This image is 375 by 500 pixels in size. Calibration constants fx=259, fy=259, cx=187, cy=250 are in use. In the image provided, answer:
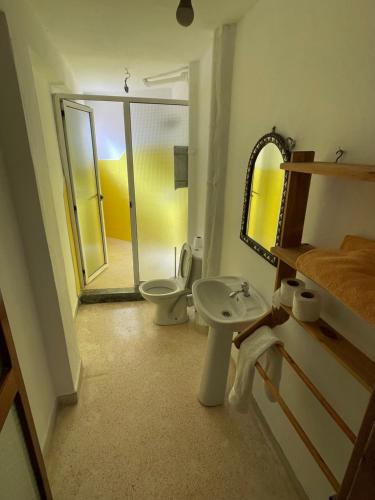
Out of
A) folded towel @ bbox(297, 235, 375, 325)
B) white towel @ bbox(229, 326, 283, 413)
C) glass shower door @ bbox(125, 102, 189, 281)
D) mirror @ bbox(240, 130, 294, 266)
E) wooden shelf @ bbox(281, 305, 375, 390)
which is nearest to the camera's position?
folded towel @ bbox(297, 235, 375, 325)

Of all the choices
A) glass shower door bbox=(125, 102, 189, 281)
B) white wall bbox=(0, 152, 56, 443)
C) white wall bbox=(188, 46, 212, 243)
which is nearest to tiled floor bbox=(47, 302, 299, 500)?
white wall bbox=(0, 152, 56, 443)

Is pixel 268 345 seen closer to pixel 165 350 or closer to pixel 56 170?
pixel 165 350

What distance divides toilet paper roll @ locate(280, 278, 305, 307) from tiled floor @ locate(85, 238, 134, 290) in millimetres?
2415

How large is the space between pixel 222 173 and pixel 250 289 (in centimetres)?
93

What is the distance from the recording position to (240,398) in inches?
49.9

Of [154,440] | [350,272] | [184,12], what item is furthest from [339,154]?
[154,440]

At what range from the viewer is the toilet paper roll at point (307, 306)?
93cm

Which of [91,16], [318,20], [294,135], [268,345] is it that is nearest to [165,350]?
[268,345]

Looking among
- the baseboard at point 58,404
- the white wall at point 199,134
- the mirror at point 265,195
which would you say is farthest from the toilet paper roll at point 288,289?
the baseboard at point 58,404

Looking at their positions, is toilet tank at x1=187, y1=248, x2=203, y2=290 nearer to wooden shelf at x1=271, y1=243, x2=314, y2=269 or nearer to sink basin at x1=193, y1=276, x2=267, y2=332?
sink basin at x1=193, y1=276, x2=267, y2=332

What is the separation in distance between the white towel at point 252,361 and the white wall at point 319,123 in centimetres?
13

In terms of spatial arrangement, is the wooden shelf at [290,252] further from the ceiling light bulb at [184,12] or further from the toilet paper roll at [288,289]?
the ceiling light bulb at [184,12]

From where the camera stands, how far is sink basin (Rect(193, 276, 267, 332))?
4.68 ft

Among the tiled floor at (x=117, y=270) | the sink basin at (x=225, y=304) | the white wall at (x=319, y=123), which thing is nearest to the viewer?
the white wall at (x=319, y=123)
